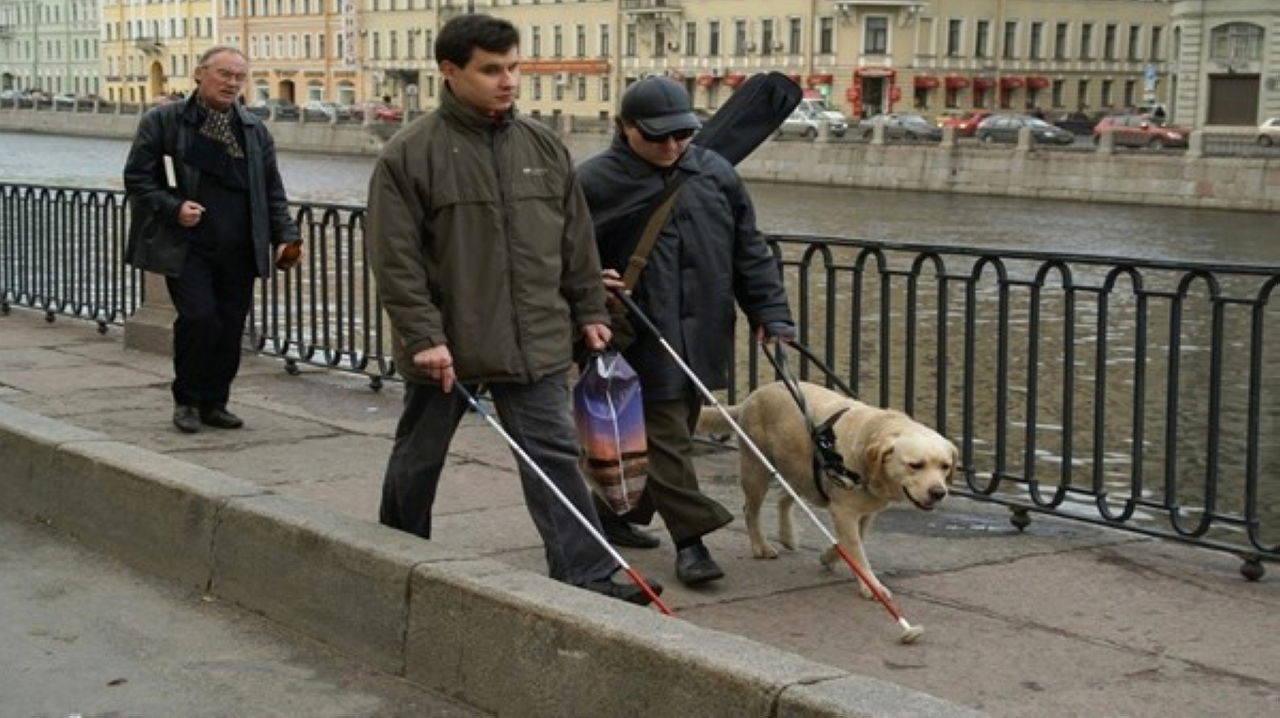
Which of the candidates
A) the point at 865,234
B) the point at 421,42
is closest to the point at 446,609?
the point at 865,234

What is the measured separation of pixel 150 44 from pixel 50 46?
22.3 m

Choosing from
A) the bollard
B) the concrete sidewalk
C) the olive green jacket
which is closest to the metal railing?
the concrete sidewalk

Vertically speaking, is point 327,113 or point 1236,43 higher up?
point 1236,43

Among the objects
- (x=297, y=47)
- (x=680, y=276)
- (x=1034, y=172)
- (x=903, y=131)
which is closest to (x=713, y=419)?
(x=680, y=276)

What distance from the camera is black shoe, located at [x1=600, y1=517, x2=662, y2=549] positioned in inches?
281

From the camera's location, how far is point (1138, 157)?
5266cm

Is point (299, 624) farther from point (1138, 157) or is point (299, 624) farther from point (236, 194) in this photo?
point (1138, 157)

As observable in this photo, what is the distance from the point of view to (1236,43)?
7562 centimetres

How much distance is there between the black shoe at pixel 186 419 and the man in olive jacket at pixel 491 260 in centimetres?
347

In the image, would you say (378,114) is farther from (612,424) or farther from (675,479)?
(612,424)

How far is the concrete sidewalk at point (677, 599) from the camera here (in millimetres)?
5137

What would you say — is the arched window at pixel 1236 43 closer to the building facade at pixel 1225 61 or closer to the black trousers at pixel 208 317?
the building facade at pixel 1225 61

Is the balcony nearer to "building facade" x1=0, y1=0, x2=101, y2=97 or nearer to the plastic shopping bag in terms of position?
"building facade" x1=0, y1=0, x2=101, y2=97

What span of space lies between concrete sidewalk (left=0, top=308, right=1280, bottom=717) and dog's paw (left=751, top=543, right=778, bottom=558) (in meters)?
0.05
